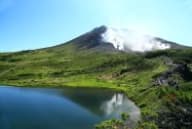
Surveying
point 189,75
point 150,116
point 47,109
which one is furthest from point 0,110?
point 189,75

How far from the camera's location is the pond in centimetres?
9649

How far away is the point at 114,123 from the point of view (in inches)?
2827

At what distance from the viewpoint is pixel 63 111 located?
12075 cm

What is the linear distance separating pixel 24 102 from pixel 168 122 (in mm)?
86784

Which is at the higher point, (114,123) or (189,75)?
(189,75)

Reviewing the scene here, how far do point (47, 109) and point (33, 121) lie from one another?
958 inches

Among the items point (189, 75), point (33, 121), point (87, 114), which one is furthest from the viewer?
point (189, 75)

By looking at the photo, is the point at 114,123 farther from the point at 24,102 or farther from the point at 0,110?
the point at 24,102

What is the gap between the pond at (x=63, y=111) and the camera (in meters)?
96.5

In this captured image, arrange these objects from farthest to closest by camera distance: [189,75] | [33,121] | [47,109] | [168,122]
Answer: [189,75], [47,109], [33,121], [168,122]

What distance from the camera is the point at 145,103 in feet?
424

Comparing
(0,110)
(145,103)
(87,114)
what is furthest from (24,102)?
(145,103)

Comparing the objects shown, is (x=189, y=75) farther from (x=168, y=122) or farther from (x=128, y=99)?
(x=168, y=122)

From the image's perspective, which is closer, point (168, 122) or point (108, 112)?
point (168, 122)
